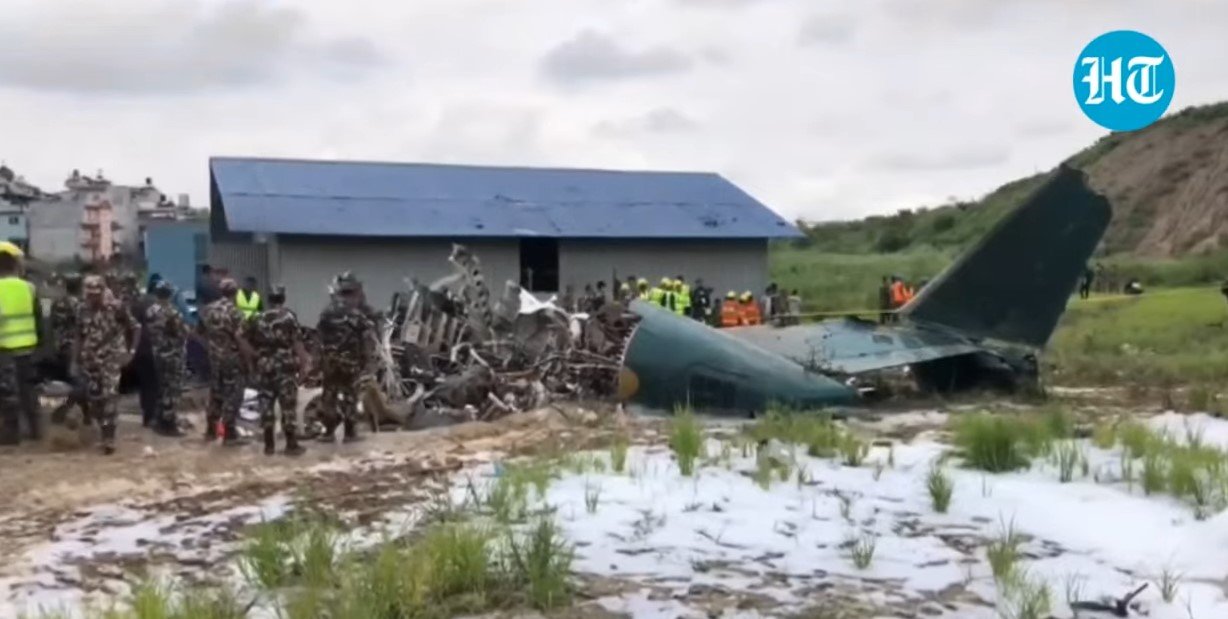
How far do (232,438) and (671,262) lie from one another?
1893 centimetres

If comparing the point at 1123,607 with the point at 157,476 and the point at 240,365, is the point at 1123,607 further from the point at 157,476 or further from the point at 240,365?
the point at 240,365

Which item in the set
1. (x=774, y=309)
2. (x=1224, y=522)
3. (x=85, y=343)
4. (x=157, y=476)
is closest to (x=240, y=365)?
(x=85, y=343)

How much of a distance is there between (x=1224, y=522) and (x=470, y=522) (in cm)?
423

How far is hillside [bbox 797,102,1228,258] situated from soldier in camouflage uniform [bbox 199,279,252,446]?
37.9 metres

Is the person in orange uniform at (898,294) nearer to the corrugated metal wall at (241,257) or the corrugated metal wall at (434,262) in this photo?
the corrugated metal wall at (434,262)

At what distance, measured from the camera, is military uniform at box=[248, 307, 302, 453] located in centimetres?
1173

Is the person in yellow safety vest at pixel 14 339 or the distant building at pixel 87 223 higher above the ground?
the distant building at pixel 87 223

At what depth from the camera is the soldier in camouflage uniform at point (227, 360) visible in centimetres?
1245

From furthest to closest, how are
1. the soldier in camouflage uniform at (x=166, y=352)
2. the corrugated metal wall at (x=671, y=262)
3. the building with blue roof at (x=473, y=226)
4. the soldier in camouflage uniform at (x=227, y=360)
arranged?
the corrugated metal wall at (x=671, y=262) < the building with blue roof at (x=473, y=226) < the soldier in camouflage uniform at (x=166, y=352) < the soldier in camouflage uniform at (x=227, y=360)

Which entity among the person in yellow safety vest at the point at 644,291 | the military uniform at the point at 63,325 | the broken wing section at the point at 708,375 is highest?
the person in yellow safety vest at the point at 644,291

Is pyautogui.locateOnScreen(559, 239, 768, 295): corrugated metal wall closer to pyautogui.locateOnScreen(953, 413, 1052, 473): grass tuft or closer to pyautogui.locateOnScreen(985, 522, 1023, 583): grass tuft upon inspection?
pyautogui.locateOnScreen(953, 413, 1052, 473): grass tuft

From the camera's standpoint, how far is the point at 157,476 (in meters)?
10.6

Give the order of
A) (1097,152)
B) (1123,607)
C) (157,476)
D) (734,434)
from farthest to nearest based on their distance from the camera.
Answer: (1097,152), (734,434), (157,476), (1123,607)

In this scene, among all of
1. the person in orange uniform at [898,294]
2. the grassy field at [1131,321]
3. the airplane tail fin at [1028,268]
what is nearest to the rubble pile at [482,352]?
the airplane tail fin at [1028,268]
